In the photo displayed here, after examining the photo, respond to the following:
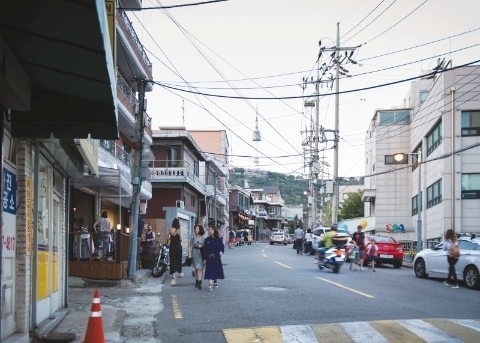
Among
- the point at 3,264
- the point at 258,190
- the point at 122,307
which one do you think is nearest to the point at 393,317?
the point at 122,307

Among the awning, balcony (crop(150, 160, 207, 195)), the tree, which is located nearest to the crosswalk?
the awning

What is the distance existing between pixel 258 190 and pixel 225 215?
2005 inches

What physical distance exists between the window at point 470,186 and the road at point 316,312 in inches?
749

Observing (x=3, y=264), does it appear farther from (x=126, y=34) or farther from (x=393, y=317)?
(x=126, y=34)

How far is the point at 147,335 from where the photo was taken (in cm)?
948

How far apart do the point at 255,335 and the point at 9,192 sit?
4.12 meters

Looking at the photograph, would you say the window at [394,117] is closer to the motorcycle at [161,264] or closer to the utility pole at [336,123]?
the utility pole at [336,123]

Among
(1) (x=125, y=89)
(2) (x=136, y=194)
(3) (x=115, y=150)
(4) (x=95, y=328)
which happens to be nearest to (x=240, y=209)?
(1) (x=125, y=89)

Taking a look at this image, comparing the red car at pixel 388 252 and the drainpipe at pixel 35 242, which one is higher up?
the drainpipe at pixel 35 242

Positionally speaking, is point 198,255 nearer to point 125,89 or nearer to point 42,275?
point 42,275

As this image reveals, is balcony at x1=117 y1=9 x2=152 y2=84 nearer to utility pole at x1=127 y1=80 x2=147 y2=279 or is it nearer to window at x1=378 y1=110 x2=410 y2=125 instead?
utility pole at x1=127 y1=80 x2=147 y2=279

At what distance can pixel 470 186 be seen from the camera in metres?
34.8

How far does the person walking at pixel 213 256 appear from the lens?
15430mm

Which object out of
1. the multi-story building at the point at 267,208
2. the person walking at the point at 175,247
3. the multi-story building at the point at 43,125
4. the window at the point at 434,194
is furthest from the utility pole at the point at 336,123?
the multi-story building at the point at 267,208
